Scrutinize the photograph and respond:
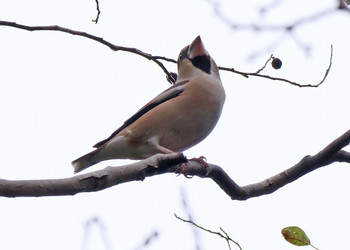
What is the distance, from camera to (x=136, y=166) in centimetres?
274

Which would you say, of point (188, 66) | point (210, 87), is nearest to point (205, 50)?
point (188, 66)

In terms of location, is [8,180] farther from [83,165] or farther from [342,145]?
[83,165]

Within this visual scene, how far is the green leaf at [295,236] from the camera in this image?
3.10 meters

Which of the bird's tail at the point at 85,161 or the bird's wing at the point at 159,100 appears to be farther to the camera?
the bird's wing at the point at 159,100

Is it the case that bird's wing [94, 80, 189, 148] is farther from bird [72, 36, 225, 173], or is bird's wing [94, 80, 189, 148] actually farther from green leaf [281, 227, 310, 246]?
green leaf [281, 227, 310, 246]

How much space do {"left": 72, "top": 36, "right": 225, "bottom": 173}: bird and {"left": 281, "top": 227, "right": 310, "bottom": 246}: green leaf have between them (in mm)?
1713

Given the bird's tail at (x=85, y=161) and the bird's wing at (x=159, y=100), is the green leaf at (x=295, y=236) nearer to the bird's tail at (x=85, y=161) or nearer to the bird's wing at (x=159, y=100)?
the bird's tail at (x=85, y=161)

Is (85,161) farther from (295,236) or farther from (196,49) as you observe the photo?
(295,236)

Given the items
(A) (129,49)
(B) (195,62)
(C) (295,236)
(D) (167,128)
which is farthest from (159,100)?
(C) (295,236)

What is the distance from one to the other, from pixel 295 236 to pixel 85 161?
2328 millimetres

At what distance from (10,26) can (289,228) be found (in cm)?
194

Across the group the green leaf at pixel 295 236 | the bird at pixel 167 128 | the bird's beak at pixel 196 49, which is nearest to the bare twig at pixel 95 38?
the bird at pixel 167 128

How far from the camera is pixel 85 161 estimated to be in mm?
5047

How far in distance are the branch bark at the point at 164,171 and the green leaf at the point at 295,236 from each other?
46 centimetres
